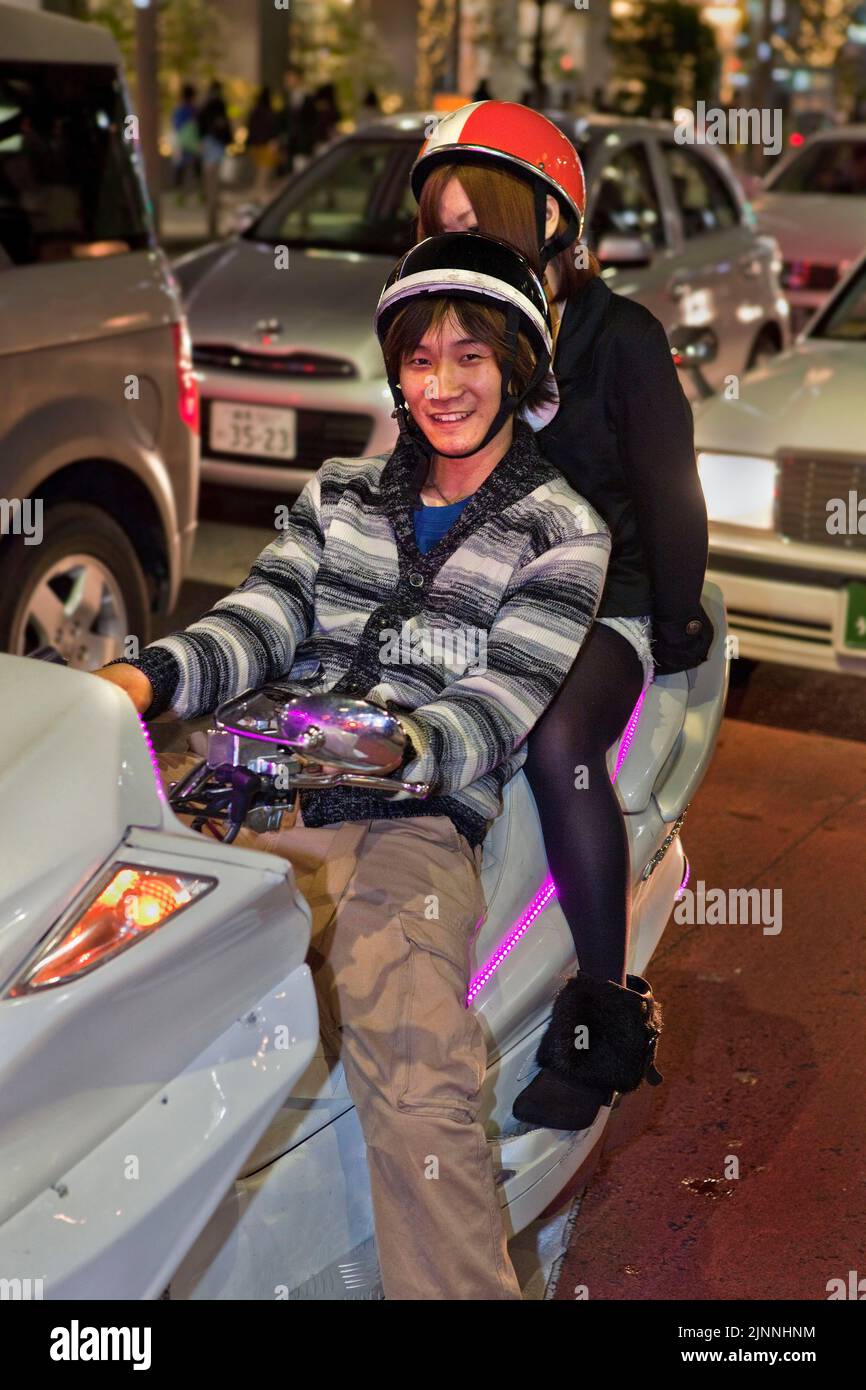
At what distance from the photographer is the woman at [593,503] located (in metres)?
2.77

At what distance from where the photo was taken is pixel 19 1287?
1762 millimetres

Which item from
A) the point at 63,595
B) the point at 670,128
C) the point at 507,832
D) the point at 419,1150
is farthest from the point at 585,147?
the point at 419,1150

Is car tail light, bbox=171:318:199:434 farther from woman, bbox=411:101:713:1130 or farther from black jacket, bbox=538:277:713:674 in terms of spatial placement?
black jacket, bbox=538:277:713:674

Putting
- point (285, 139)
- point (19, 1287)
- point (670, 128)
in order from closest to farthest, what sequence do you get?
point (19, 1287) < point (670, 128) < point (285, 139)

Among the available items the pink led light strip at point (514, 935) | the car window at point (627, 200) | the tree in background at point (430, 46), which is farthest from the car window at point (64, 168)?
the tree in background at point (430, 46)

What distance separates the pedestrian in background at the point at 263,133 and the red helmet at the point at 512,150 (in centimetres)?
2150

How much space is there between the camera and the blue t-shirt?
2703 mm

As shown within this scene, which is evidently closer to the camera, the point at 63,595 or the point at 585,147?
the point at 63,595

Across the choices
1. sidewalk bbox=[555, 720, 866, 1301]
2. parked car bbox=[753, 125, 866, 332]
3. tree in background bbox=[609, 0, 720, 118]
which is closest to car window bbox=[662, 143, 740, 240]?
parked car bbox=[753, 125, 866, 332]

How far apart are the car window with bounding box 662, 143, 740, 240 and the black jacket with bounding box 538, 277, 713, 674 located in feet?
21.7

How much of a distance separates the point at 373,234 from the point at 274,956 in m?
7.10

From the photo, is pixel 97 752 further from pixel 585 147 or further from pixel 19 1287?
pixel 585 147

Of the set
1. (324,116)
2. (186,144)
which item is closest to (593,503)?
(324,116)

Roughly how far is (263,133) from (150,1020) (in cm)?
2332
